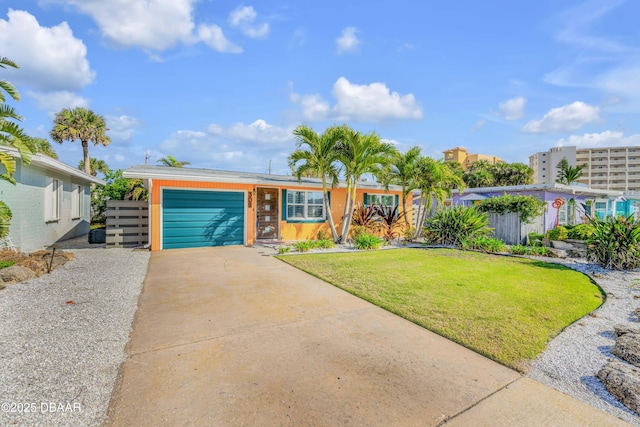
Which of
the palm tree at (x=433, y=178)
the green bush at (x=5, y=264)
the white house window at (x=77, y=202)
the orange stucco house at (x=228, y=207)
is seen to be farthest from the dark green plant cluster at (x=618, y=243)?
the white house window at (x=77, y=202)

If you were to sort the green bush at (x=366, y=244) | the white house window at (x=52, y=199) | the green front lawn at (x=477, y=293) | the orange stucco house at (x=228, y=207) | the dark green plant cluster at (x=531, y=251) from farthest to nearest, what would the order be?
the green bush at (x=366, y=244), the white house window at (x=52, y=199), the orange stucco house at (x=228, y=207), the dark green plant cluster at (x=531, y=251), the green front lawn at (x=477, y=293)

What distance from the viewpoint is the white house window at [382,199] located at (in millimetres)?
14333

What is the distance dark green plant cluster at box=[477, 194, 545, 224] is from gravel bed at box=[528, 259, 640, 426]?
23.8 ft

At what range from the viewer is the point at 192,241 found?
10578mm

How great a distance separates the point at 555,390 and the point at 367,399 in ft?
5.47

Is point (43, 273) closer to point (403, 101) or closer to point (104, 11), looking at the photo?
point (104, 11)

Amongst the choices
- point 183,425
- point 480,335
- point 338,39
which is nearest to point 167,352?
point 183,425

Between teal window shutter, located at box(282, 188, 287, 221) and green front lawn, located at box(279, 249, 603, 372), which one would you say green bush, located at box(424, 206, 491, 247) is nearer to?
green front lawn, located at box(279, 249, 603, 372)

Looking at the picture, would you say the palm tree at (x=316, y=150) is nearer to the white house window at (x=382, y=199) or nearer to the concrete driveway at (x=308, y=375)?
the white house window at (x=382, y=199)

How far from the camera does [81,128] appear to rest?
2308cm

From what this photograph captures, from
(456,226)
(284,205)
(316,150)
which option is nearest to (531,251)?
(456,226)

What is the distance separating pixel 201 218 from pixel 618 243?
470 inches

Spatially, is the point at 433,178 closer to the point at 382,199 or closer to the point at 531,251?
the point at 382,199

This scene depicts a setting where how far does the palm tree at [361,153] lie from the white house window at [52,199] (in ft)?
33.6
